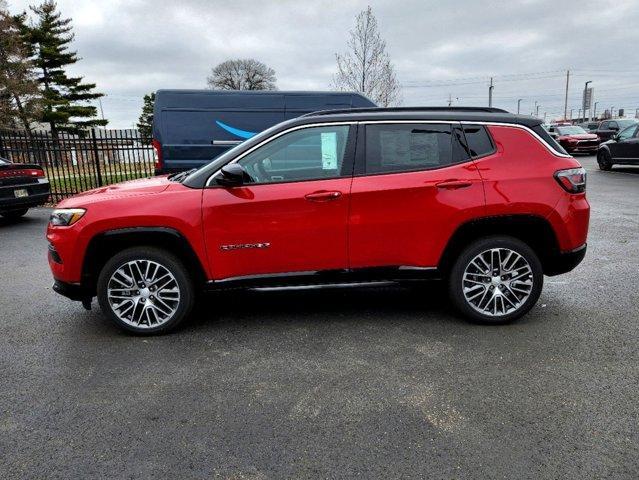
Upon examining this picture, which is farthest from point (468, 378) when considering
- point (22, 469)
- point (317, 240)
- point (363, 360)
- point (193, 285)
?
point (22, 469)

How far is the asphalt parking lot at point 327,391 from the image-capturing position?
243 cm

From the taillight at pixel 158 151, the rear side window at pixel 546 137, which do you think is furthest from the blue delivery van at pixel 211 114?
the rear side window at pixel 546 137

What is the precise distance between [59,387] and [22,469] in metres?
0.89

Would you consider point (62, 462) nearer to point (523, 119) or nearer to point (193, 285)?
point (193, 285)

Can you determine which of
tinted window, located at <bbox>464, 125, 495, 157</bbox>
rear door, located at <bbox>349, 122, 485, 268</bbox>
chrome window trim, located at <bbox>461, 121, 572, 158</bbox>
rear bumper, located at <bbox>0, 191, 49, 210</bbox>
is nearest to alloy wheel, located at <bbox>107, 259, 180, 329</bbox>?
rear door, located at <bbox>349, 122, 485, 268</bbox>

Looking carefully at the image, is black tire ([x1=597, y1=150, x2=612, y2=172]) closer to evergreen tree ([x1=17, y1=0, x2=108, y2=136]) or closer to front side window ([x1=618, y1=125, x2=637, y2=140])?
front side window ([x1=618, y1=125, x2=637, y2=140])

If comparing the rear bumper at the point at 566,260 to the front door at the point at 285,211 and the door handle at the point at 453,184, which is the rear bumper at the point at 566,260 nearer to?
the door handle at the point at 453,184

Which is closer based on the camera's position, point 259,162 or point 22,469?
point 22,469

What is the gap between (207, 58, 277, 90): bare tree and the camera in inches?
2357

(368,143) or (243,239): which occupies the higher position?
(368,143)

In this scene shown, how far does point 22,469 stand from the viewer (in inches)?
94.3

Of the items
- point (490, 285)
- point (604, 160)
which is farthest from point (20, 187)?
point (604, 160)

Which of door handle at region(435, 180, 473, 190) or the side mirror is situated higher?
the side mirror

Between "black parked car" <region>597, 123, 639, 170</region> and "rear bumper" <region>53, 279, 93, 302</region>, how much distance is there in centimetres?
1912
